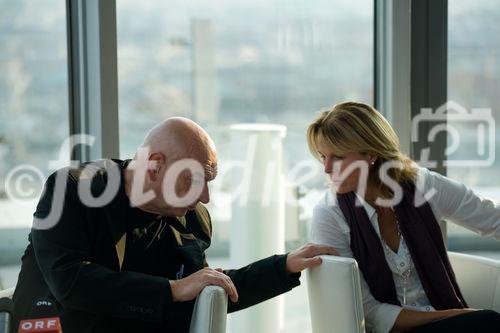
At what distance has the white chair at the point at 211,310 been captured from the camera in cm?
218

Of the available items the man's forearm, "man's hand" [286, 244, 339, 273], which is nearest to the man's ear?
"man's hand" [286, 244, 339, 273]

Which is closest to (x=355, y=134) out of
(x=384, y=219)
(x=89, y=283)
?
(x=384, y=219)

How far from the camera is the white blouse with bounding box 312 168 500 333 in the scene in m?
2.70

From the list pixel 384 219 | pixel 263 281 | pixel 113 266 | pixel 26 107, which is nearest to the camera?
pixel 113 266

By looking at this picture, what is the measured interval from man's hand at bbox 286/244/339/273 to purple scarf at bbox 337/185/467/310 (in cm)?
22

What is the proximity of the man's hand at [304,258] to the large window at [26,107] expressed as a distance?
41.3 inches

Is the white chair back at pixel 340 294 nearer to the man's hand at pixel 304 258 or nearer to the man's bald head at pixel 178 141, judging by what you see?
the man's hand at pixel 304 258

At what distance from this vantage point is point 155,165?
235cm

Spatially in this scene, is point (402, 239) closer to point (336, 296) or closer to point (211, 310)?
point (336, 296)

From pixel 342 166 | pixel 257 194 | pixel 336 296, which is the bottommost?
pixel 336 296

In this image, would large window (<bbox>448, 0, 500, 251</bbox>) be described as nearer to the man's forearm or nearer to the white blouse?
the white blouse

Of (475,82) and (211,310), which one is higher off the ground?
(475,82)

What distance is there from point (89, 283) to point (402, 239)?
44.6 inches

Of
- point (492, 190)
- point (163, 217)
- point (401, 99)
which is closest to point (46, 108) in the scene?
point (163, 217)
